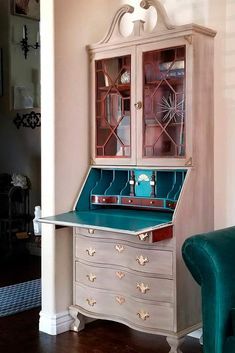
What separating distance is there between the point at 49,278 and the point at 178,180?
1.08m

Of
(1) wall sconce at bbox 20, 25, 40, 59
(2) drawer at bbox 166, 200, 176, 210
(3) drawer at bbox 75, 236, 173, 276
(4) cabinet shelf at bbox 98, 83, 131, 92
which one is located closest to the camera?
(3) drawer at bbox 75, 236, 173, 276

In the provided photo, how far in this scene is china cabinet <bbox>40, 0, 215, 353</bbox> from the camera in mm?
2789

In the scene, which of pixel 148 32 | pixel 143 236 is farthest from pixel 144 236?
pixel 148 32

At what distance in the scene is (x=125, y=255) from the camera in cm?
293

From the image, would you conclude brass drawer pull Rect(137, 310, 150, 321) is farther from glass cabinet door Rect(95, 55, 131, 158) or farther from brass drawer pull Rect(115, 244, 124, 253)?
glass cabinet door Rect(95, 55, 131, 158)

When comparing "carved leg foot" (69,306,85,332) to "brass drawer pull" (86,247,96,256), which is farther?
"carved leg foot" (69,306,85,332)

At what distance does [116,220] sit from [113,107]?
811mm

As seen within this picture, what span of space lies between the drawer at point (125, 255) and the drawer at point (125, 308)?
191 mm

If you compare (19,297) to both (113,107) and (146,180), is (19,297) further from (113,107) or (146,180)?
(113,107)

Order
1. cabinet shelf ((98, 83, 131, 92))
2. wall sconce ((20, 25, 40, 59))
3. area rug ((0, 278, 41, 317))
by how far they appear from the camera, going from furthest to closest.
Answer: wall sconce ((20, 25, 40, 59))
area rug ((0, 278, 41, 317))
cabinet shelf ((98, 83, 131, 92))

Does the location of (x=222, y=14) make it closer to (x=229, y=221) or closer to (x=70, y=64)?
(x=70, y=64)

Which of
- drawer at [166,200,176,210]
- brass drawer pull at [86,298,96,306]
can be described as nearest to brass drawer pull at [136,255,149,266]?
drawer at [166,200,176,210]

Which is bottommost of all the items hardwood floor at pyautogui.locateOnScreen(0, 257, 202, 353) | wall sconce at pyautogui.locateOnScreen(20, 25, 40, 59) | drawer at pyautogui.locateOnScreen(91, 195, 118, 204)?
hardwood floor at pyautogui.locateOnScreen(0, 257, 202, 353)

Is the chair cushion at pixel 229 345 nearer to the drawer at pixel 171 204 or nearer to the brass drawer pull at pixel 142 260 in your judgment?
the brass drawer pull at pixel 142 260
